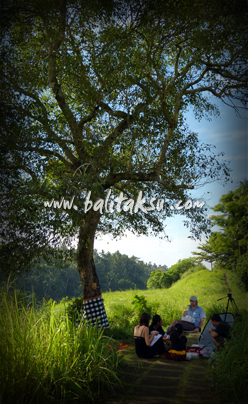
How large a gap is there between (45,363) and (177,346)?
2929 mm

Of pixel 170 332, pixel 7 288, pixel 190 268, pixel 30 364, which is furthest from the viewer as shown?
pixel 190 268

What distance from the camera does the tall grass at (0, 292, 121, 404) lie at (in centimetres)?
342

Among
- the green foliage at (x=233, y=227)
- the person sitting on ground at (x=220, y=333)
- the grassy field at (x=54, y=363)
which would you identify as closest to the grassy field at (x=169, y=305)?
the green foliage at (x=233, y=227)

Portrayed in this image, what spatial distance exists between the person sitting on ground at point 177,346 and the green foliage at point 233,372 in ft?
3.88

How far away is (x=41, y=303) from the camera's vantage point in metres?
4.73

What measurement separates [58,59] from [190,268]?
23.3 meters

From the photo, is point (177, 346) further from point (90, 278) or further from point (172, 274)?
point (172, 274)

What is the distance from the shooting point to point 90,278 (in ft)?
29.3

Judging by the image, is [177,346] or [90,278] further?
[90,278]

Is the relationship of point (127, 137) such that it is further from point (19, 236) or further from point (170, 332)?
point (170, 332)

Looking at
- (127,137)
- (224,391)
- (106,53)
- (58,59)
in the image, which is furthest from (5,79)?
(224,391)

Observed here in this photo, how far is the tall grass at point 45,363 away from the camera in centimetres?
342

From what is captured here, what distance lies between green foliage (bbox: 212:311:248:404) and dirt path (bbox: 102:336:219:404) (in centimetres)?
15

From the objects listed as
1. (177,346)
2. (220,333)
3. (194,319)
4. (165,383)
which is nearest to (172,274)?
(194,319)
